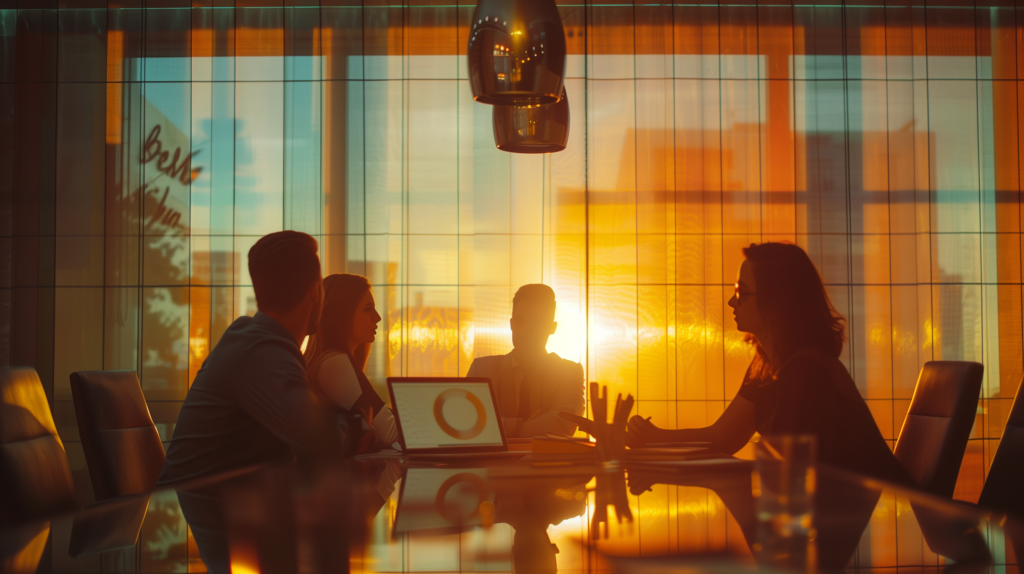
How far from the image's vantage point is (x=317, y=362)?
229 centimetres

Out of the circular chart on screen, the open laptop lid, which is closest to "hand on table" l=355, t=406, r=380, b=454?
the open laptop lid

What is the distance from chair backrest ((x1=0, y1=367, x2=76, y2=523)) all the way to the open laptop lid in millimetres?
771

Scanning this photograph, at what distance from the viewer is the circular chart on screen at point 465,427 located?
1899 mm

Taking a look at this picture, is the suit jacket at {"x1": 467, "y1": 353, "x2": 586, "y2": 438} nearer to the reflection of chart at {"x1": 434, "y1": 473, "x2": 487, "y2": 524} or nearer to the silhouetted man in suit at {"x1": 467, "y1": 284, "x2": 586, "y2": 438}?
the silhouetted man in suit at {"x1": 467, "y1": 284, "x2": 586, "y2": 438}

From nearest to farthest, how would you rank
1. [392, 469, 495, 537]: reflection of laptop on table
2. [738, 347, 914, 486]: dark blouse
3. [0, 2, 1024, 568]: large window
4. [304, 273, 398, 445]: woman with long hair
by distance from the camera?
[392, 469, 495, 537]: reflection of laptop on table → [738, 347, 914, 486]: dark blouse → [304, 273, 398, 445]: woman with long hair → [0, 2, 1024, 568]: large window

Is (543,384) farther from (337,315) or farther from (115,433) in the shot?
(115,433)

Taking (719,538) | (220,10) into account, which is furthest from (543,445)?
(220,10)

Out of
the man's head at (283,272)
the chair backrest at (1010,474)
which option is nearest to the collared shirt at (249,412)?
the man's head at (283,272)

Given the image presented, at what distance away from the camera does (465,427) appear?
192cm

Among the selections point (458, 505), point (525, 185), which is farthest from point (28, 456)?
point (525, 185)

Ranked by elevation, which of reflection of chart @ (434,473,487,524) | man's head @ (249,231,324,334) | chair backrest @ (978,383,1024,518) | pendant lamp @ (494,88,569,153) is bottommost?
chair backrest @ (978,383,1024,518)

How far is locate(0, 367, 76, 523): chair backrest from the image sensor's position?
1.55 meters

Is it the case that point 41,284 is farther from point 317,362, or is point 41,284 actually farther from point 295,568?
point 295,568

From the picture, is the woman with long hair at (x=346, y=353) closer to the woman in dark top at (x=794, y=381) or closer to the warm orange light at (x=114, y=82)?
the woman in dark top at (x=794, y=381)
